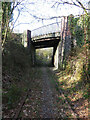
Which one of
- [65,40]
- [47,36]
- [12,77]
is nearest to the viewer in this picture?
[12,77]

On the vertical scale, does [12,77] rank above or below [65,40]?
below

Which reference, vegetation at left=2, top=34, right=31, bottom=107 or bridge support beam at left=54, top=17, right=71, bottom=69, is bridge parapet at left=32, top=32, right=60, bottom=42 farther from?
vegetation at left=2, top=34, right=31, bottom=107

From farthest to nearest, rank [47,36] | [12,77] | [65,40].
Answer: [47,36] < [65,40] < [12,77]

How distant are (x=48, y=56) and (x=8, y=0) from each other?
127 feet

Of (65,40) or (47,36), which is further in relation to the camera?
(47,36)

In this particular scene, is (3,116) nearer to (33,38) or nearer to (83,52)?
(83,52)

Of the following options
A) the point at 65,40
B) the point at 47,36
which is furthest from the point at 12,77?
the point at 47,36

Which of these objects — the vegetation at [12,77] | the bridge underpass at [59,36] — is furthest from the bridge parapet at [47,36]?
the vegetation at [12,77]

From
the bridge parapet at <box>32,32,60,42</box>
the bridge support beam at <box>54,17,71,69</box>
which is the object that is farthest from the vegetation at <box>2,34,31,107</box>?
the bridge parapet at <box>32,32,60,42</box>

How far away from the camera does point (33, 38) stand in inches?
674

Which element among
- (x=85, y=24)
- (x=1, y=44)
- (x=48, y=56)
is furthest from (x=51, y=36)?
(x=48, y=56)

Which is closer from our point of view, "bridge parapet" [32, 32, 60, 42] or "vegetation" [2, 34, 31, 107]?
"vegetation" [2, 34, 31, 107]

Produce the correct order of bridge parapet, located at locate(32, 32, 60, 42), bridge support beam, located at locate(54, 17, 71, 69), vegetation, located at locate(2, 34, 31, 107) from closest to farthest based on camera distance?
1. vegetation, located at locate(2, 34, 31, 107)
2. bridge support beam, located at locate(54, 17, 71, 69)
3. bridge parapet, located at locate(32, 32, 60, 42)

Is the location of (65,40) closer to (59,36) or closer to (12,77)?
(59,36)
